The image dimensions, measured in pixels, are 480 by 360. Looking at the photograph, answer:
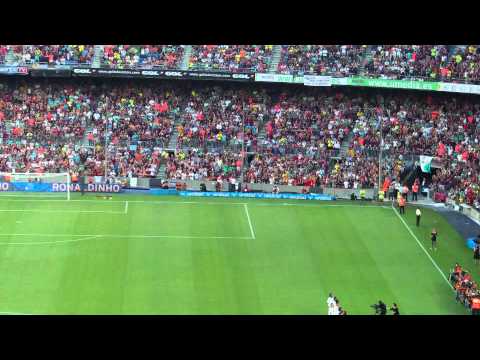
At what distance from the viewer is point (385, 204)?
41.3 meters

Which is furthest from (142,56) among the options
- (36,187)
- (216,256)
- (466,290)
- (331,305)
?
(466,290)

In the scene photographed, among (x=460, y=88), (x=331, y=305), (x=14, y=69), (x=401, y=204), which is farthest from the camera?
(x=14, y=69)

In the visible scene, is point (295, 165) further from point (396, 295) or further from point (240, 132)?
point (396, 295)

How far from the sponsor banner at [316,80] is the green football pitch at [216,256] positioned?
7.81m

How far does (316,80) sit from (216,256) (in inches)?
660

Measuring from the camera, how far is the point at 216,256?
32375mm

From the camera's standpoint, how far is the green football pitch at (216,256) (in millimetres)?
27766

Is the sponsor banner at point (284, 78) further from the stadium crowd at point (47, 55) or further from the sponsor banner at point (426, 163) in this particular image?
the stadium crowd at point (47, 55)

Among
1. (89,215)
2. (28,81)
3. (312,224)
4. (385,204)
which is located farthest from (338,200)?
(28,81)

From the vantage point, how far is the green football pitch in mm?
27766

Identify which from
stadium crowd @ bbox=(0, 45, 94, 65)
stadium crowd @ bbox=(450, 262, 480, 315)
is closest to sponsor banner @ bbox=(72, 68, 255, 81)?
stadium crowd @ bbox=(0, 45, 94, 65)

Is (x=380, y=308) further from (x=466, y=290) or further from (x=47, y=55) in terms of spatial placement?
(x=47, y=55)

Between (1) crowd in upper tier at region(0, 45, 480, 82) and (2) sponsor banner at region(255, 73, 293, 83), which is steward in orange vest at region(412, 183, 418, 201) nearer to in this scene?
(1) crowd in upper tier at region(0, 45, 480, 82)

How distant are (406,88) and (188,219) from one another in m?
15.3
